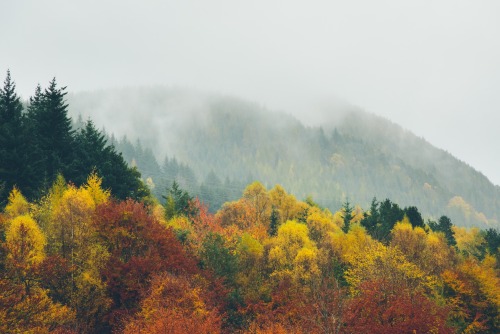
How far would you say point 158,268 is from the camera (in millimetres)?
39156

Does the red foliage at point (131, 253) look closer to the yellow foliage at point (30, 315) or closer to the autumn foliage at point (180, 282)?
the autumn foliage at point (180, 282)

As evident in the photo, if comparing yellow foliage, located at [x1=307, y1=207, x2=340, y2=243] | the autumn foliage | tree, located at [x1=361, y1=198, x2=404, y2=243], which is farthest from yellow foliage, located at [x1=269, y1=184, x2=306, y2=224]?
the autumn foliage

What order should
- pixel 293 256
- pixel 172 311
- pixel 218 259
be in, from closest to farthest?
pixel 172 311, pixel 218 259, pixel 293 256

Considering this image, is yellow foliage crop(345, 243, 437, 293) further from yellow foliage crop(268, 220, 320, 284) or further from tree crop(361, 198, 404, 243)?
tree crop(361, 198, 404, 243)

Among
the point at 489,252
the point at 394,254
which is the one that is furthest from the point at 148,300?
the point at 489,252

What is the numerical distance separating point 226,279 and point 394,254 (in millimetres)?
25066

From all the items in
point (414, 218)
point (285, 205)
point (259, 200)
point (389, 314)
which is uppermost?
point (414, 218)

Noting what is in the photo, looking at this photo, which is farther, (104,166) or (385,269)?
(104,166)

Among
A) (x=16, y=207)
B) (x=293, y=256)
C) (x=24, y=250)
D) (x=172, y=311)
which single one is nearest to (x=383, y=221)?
(x=293, y=256)

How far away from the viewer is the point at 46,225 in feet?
129

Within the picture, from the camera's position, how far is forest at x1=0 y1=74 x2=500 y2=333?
33.7 meters

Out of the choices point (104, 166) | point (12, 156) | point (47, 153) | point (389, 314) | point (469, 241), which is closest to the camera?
point (389, 314)

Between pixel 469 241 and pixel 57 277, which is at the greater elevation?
pixel 57 277

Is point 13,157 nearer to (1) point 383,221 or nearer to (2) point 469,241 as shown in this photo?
(1) point 383,221
